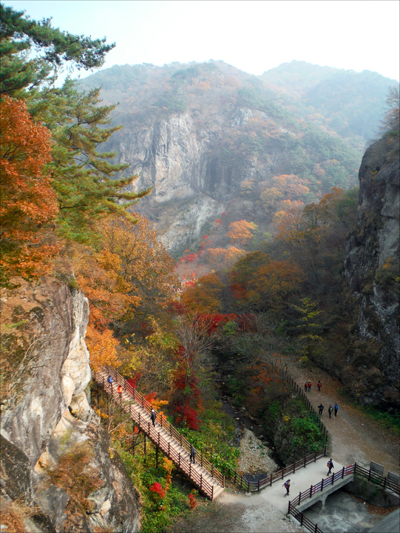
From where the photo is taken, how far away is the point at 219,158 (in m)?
87.9

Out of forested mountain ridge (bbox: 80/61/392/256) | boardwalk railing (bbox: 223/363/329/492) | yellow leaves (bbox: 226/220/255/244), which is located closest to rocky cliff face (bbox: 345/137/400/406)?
boardwalk railing (bbox: 223/363/329/492)

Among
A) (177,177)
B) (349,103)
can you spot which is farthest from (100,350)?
(349,103)

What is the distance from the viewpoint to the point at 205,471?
612 inches

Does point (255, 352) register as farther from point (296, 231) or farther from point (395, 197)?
point (296, 231)

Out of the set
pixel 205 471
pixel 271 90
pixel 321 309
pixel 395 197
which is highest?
pixel 271 90

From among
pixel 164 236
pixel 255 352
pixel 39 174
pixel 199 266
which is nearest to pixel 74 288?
pixel 39 174

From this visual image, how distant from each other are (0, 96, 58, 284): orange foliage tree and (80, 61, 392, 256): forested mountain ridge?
2312 inches

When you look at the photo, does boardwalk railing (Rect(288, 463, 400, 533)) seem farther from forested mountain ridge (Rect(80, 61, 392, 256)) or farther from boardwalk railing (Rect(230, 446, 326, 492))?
forested mountain ridge (Rect(80, 61, 392, 256))

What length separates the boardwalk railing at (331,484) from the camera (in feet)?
44.9

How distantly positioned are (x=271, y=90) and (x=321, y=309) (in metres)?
129

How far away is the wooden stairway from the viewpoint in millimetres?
14875

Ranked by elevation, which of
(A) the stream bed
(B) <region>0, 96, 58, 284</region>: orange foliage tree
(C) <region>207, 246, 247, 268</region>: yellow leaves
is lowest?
(A) the stream bed

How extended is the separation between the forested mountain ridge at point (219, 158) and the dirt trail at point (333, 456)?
4580cm

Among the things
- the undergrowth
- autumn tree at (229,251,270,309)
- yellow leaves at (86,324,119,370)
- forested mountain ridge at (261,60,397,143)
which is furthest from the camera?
forested mountain ridge at (261,60,397,143)
